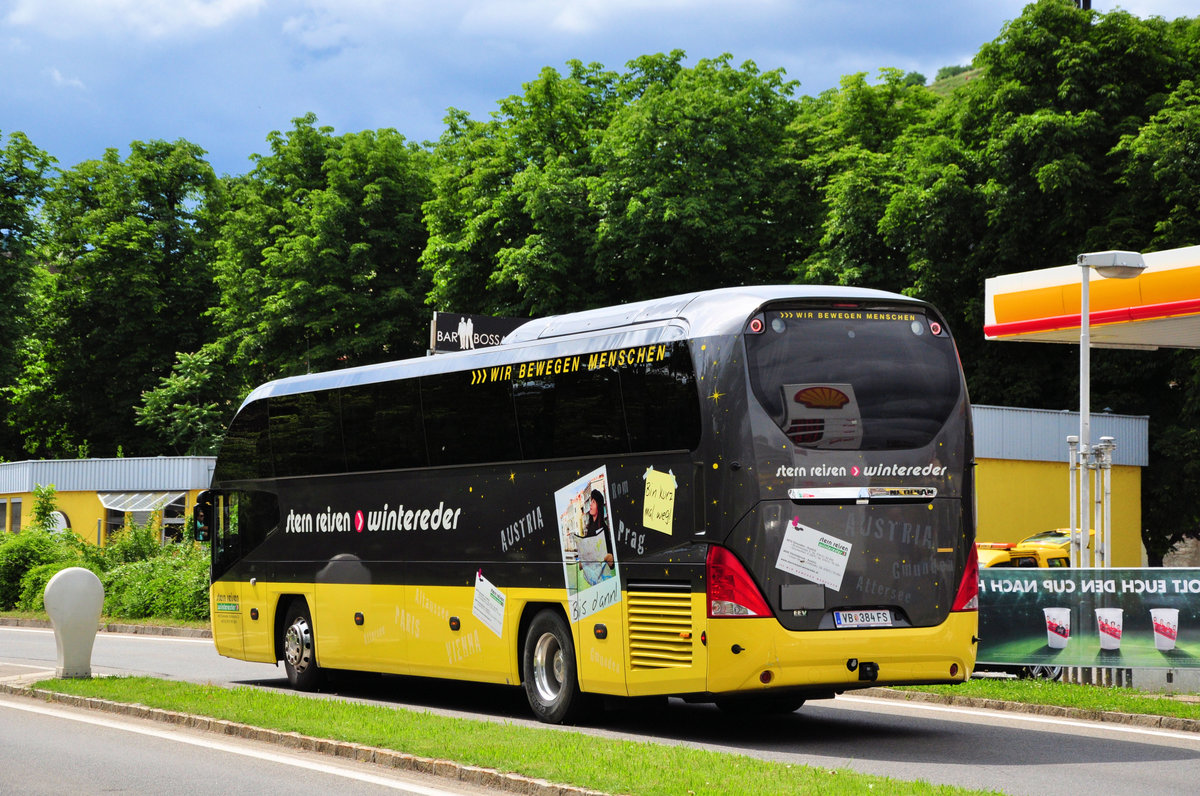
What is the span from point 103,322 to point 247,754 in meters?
55.9

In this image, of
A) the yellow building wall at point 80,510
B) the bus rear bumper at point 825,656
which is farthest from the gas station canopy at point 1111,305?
the yellow building wall at point 80,510

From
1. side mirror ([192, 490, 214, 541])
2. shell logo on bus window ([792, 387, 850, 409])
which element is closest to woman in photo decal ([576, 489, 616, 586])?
shell logo on bus window ([792, 387, 850, 409])

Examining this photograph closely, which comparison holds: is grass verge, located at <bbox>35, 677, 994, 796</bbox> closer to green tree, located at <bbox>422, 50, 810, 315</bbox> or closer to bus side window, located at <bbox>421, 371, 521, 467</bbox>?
bus side window, located at <bbox>421, 371, 521, 467</bbox>

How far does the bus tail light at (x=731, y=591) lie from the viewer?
11.9 meters

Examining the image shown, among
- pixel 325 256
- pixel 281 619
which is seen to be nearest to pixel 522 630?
pixel 281 619

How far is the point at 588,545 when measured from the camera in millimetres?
13398

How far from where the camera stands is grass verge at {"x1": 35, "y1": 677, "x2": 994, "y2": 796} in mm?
8906

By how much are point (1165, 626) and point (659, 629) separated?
6.49 m

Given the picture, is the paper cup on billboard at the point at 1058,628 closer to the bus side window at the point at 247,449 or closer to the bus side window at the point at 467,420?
the bus side window at the point at 467,420

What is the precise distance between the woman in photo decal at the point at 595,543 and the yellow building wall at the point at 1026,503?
2051cm

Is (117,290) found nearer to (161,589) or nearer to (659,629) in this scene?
(161,589)

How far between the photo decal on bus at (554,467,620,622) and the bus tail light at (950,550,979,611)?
2.97 metres

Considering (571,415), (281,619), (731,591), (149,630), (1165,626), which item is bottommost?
(149,630)

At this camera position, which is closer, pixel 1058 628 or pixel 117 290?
pixel 1058 628
